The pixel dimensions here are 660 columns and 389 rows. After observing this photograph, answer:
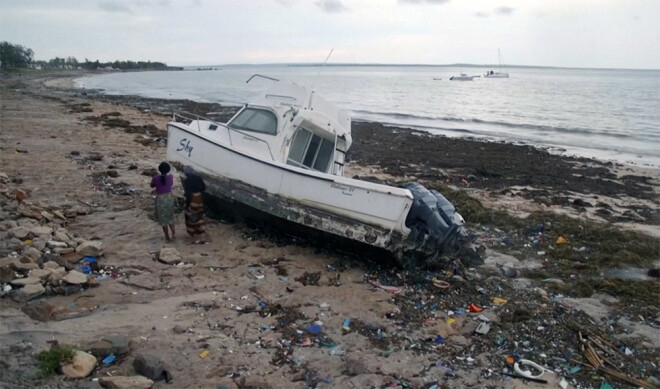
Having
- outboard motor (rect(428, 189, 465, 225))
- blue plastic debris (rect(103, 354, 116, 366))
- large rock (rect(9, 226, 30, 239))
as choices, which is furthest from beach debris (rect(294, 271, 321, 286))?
large rock (rect(9, 226, 30, 239))

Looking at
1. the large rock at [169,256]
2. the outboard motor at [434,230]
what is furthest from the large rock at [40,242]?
the outboard motor at [434,230]

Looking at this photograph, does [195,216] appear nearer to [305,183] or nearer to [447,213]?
[305,183]

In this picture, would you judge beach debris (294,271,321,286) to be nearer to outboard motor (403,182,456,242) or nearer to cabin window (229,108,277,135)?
outboard motor (403,182,456,242)

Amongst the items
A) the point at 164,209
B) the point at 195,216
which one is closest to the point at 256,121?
the point at 195,216

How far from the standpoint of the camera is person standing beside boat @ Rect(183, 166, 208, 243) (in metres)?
7.50

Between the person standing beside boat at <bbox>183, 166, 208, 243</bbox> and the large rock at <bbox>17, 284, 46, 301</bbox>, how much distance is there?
8.12ft

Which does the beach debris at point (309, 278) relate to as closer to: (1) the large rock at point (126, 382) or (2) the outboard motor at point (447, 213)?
(2) the outboard motor at point (447, 213)

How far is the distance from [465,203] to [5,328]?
808 cm

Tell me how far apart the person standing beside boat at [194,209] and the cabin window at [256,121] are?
4.32ft

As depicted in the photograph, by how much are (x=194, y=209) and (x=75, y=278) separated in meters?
2.18

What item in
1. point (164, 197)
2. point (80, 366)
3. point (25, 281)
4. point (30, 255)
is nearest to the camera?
point (80, 366)

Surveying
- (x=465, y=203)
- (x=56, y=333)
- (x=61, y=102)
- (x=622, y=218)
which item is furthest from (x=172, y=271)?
(x=61, y=102)

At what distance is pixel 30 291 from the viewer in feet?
17.2

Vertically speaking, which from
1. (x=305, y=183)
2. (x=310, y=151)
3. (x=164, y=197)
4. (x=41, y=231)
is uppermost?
(x=310, y=151)
